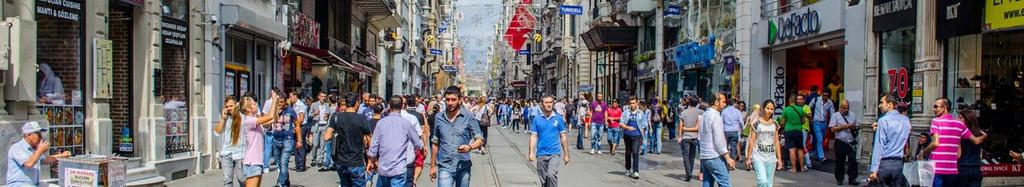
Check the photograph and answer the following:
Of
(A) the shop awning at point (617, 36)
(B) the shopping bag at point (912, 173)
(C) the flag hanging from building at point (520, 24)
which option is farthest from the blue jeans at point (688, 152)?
(C) the flag hanging from building at point (520, 24)

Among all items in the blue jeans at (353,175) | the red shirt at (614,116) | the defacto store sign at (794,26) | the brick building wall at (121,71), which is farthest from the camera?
the red shirt at (614,116)

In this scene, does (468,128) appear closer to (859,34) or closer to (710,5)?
(859,34)

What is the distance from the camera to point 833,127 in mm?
13898

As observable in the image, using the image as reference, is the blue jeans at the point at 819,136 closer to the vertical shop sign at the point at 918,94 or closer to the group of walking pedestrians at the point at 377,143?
the vertical shop sign at the point at 918,94

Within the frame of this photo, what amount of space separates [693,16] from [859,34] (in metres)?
12.1

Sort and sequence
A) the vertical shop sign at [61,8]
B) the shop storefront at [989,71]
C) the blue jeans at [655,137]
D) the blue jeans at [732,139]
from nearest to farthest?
the vertical shop sign at [61,8]
the shop storefront at [989,71]
the blue jeans at [732,139]
the blue jeans at [655,137]

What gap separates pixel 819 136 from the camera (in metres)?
15.9

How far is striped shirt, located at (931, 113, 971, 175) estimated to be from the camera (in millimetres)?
8672

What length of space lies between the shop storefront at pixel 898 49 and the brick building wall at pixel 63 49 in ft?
38.1

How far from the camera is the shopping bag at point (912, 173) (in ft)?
29.9

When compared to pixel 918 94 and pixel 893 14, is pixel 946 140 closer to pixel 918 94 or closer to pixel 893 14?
pixel 918 94

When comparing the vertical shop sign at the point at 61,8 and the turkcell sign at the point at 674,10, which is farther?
the turkcell sign at the point at 674,10

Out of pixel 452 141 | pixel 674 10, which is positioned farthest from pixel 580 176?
pixel 674 10

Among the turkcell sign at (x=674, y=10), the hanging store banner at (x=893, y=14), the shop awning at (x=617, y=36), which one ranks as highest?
the turkcell sign at (x=674, y=10)
